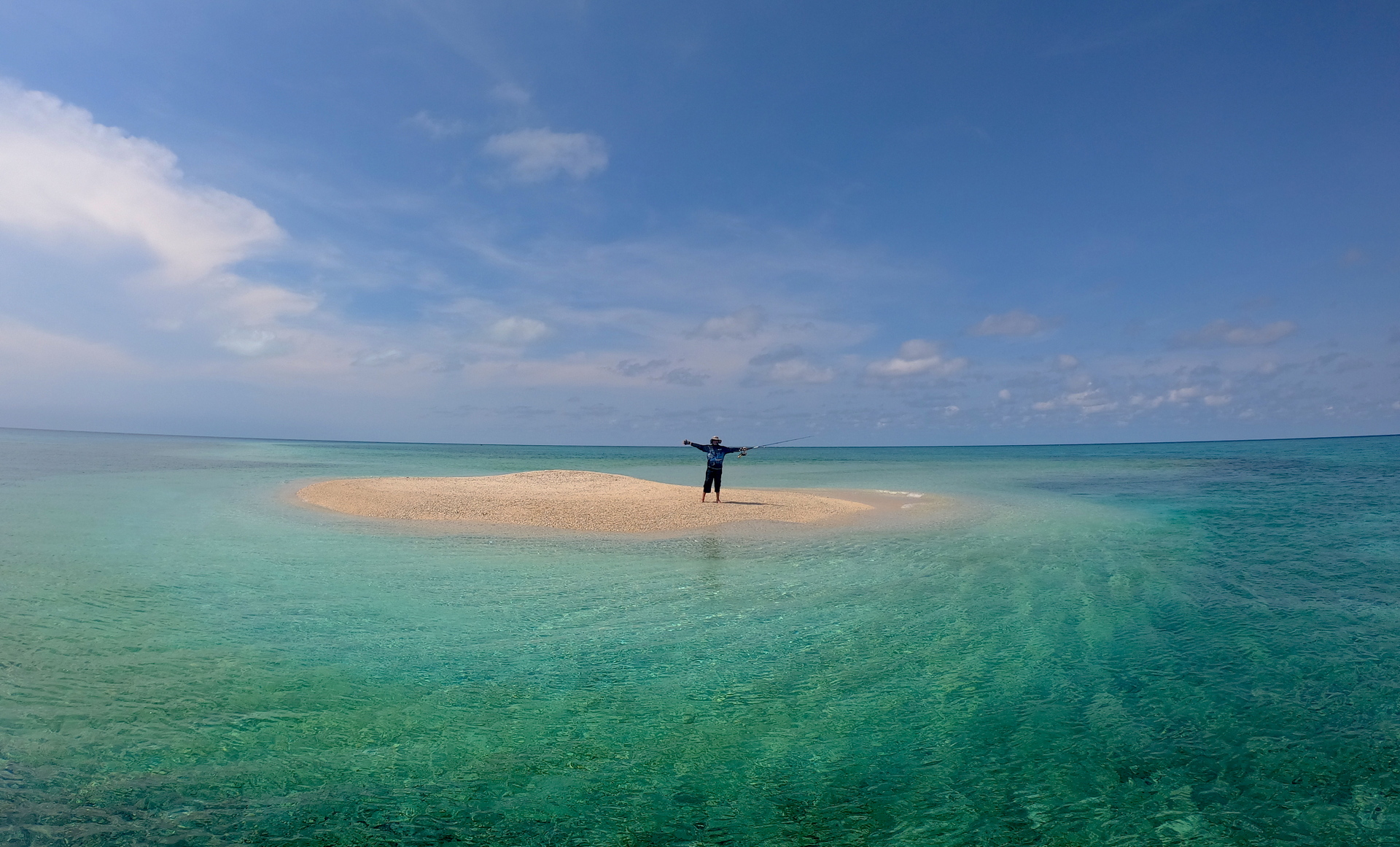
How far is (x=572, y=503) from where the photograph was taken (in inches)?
982

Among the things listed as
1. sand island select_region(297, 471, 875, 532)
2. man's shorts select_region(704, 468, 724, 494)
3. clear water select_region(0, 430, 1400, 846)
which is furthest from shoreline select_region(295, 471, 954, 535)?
clear water select_region(0, 430, 1400, 846)

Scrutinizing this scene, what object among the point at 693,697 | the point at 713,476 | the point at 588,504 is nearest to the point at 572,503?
the point at 588,504

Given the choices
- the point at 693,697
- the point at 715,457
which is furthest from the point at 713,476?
the point at 693,697

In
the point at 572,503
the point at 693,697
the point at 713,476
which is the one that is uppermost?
the point at 713,476

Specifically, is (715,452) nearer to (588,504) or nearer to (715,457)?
(715,457)

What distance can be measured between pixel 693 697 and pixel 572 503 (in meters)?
18.4

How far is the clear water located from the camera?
4.95 meters

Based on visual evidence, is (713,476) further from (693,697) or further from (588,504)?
(693,697)

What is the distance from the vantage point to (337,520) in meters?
20.8

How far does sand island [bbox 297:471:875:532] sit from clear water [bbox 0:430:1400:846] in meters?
5.33

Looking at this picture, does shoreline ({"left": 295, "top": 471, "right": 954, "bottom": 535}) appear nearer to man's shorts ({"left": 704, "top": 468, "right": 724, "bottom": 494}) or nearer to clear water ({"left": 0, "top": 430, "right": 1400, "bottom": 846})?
man's shorts ({"left": 704, "top": 468, "right": 724, "bottom": 494})

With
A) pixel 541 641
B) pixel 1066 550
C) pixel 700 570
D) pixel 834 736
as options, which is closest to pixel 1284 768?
pixel 834 736

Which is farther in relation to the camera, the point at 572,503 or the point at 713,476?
the point at 713,476

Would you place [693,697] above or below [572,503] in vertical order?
below
